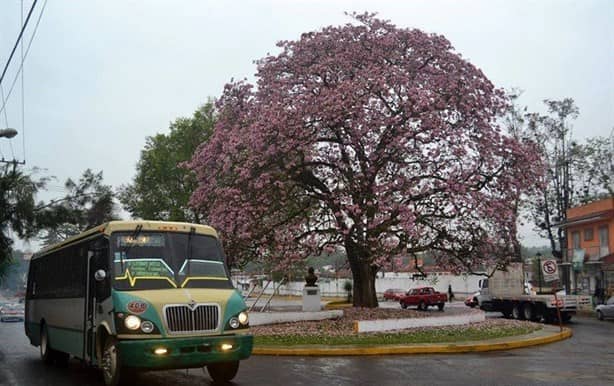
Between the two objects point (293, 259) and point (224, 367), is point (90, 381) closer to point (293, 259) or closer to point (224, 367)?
point (224, 367)

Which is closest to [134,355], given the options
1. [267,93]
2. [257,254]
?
[257,254]

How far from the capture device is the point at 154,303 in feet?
34.1

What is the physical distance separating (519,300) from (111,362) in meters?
24.1

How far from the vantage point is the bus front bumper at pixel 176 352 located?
10062 mm

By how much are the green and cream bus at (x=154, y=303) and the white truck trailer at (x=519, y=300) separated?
19116 millimetres

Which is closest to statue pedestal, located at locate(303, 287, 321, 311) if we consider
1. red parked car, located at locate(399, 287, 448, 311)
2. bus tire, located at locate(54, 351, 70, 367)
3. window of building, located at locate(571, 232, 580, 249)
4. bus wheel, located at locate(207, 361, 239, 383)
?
bus tire, located at locate(54, 351, 70, 367)

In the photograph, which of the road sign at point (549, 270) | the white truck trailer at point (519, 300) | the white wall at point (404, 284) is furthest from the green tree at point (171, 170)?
the road sign at point (549, 270)

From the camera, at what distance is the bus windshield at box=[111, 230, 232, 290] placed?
10.9m

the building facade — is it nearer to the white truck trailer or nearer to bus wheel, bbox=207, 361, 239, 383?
the white truck trailer

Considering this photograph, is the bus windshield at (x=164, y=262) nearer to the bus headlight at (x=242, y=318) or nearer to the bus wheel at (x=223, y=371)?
the bus headlight at (x=242, y=318)

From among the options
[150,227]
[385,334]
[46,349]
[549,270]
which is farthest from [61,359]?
[549,270]

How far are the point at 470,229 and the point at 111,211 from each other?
30164 millimetres

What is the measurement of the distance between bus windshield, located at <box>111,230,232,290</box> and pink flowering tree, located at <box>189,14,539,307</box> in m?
10.4

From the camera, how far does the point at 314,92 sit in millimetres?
23375
